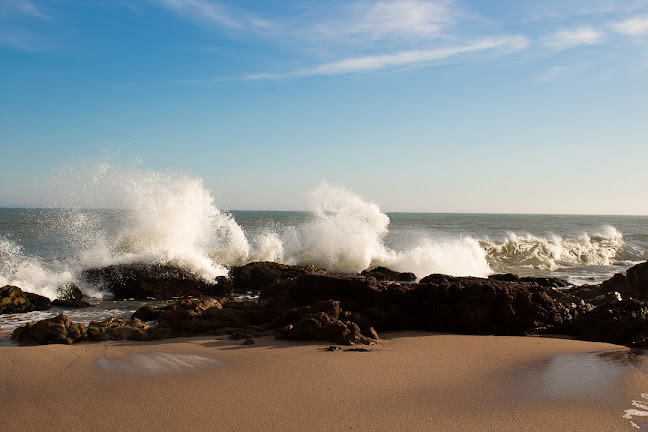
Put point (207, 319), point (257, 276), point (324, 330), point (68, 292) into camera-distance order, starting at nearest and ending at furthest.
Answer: point (324, 330), point (207, 319), point (68, 292), point (257, 276)

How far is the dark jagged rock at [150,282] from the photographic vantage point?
1216 centimetres

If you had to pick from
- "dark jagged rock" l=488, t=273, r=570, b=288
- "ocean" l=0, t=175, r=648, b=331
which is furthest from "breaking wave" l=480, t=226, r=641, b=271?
"dark jagged rock" l=488, t=273, r=570, b=288

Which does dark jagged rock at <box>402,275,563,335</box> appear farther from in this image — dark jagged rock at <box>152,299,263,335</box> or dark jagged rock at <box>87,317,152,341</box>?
dark jagged rock at <box>87,317,152,341</box>

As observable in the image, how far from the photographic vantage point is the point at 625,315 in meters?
6.54

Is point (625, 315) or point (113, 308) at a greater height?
point (625, 315)

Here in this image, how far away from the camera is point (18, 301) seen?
31.9 feet

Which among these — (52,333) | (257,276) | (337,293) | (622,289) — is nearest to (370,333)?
(337,293)

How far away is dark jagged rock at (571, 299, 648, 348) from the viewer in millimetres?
6344

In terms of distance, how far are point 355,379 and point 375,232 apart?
1398 cm

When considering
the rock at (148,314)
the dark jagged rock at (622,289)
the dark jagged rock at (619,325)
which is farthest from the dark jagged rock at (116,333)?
the dark jagged rock at (622,289)

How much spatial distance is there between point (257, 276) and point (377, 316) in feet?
25.1

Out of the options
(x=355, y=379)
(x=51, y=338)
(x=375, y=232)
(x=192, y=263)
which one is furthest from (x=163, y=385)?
(x=375, y=232)

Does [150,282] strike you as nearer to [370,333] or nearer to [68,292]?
[68,292]

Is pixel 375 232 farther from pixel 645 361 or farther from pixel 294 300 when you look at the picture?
pixel 645 361
